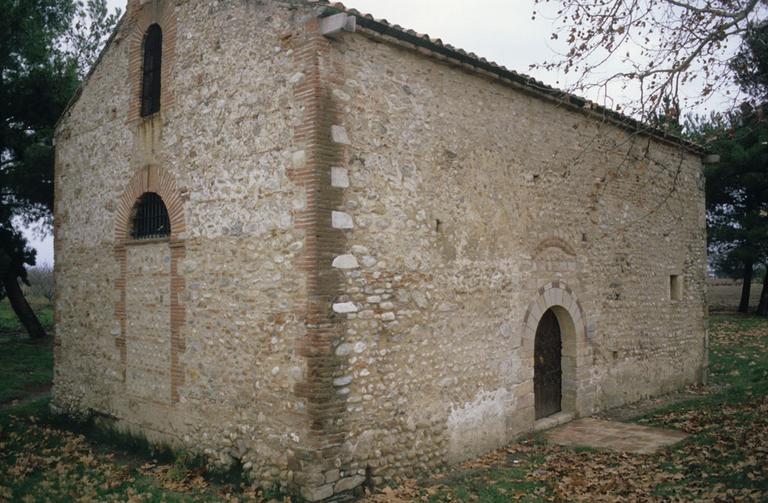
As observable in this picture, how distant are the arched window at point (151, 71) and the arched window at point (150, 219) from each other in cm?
134

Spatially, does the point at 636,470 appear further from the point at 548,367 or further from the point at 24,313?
the point at 24,313

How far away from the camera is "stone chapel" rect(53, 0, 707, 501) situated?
22.0 feet

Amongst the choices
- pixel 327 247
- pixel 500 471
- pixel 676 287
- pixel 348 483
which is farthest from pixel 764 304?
pixel 327 247

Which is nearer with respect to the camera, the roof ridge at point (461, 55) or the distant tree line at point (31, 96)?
the roof ridge at point (461, 55)

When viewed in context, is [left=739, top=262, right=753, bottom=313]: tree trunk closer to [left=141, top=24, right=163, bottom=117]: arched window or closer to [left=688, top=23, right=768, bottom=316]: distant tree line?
[left=688, top=23, right=768, bottom=316]: distant tree line

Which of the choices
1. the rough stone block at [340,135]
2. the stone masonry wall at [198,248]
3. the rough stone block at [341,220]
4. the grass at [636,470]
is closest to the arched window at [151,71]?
the stone masonry wall at [198,248]

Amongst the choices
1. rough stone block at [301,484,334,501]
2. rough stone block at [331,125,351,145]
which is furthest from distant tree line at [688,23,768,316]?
rough stone block at [301,484,334,501]

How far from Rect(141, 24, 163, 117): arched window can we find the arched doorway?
7016mm

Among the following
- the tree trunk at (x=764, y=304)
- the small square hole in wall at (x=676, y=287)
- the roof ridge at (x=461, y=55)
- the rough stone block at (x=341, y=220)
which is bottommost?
the tree trunk at (x=764, y=304)

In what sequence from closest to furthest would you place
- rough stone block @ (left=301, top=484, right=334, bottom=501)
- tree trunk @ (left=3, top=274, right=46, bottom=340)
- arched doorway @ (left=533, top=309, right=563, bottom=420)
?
rough stone block @ (left=301, top=484, right=334, bottom=501) → arched doorway @ (left=533, top=309, right=563, bottom=420) → tree trunk @ (left=3, top=274, right=46, bottom=340)

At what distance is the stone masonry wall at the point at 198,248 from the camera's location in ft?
22.7

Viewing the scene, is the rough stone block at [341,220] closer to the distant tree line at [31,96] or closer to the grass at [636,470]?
the grass at [636,470]

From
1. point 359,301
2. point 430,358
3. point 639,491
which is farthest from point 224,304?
point 639,491

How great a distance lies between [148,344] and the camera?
8812 mm
